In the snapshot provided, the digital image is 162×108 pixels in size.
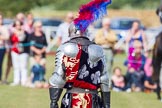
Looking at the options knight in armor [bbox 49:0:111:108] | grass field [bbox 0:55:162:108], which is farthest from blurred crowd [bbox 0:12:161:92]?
knight in armor [bbox 49:0:111:108]

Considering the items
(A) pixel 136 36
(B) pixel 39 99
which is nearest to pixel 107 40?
(A) pixel 136 36

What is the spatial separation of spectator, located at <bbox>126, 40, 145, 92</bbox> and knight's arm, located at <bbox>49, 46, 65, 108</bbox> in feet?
31.2

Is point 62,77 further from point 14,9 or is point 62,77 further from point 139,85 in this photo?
point 14,9

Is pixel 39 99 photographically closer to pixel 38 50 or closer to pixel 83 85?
pixel 38 50

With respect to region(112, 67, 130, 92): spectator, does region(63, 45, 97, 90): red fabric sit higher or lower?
higher

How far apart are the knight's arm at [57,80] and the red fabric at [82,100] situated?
0.72 feet

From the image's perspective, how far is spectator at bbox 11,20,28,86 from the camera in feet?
57.6

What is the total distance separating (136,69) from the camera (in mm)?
17641

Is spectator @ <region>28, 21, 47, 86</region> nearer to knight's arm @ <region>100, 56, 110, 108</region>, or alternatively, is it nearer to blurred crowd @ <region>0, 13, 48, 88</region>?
blurred crowd @ <region>0, 13, 48, 88</region>

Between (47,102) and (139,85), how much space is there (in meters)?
3.93

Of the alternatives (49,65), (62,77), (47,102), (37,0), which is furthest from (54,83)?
(37,0)

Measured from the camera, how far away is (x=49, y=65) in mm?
24578

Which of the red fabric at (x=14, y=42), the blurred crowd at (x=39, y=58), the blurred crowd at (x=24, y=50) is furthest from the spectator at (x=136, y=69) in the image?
the red fabric at (x=14, y=42)

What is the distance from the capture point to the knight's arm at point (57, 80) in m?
7.85
